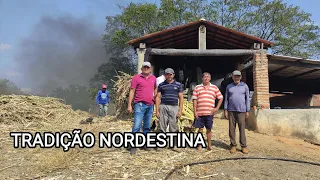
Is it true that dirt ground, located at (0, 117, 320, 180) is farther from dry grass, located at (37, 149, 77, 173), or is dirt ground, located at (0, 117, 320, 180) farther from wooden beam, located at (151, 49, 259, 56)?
wooden beam, located at (151, 49, 259, 56)

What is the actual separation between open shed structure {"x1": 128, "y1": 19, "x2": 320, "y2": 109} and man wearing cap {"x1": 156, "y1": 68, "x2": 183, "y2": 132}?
3.98 metres

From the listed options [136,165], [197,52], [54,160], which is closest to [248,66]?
[197,52]

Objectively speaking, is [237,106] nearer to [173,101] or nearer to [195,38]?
[173,101]

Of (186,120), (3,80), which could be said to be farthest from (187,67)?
(3,80)

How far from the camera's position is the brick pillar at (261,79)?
909 centimetres

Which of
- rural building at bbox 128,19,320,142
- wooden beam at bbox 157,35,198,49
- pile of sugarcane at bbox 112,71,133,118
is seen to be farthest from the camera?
wooden beam at bbox 157,35,198,49

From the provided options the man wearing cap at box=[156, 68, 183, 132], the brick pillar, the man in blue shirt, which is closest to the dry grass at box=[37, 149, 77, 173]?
the man wearing cap at box=[156, 68, 183, 132]

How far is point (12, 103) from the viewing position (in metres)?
9.02

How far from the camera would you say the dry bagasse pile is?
8383mm

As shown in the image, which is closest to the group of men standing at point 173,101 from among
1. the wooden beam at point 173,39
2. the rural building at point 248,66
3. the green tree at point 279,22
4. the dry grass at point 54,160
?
the dry grass at point 54,160

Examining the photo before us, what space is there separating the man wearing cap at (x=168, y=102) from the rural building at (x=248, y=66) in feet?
12.9

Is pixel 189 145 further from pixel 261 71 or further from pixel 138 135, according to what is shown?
pixel 261 71

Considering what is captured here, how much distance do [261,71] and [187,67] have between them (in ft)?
15.9

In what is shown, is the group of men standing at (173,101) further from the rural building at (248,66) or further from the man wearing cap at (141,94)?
the rural building at (248,66)
